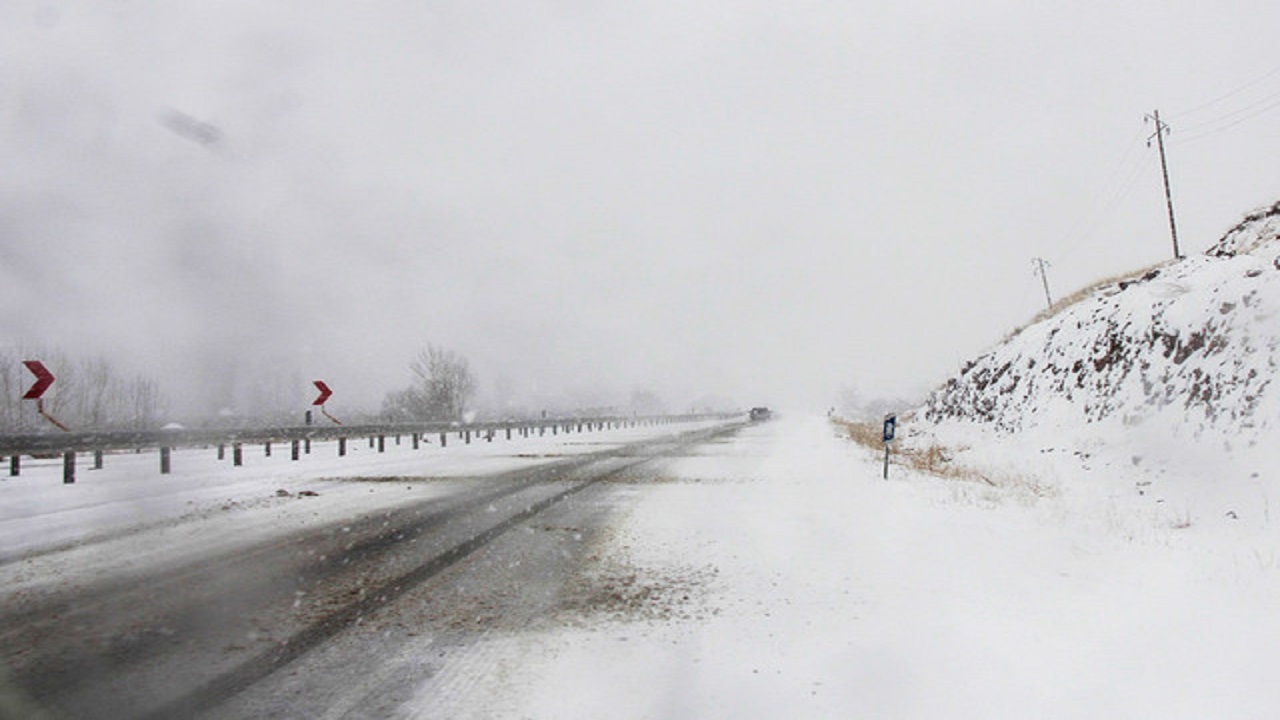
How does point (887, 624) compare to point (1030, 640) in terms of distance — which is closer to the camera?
point (1030, 640)

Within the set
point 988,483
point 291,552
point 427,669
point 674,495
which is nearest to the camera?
point 427,669

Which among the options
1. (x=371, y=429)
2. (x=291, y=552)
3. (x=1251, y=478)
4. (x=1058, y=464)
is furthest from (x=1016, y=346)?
(x=291, y=552)

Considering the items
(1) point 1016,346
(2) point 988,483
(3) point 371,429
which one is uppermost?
(1) point 1016,346

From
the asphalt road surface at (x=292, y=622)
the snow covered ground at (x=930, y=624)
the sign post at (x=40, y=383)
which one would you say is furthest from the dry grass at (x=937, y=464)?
the sign post at (x=40, y=383)

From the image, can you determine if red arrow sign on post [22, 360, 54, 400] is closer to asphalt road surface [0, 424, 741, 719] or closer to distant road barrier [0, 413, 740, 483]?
distant road barrier [0, 413, 740, 483]

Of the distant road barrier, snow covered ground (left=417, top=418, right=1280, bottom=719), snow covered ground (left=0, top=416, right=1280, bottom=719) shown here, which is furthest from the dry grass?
the distant road barrier

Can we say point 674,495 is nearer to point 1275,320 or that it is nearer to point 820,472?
point 820,472

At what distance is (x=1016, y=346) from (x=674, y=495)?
1597 cm

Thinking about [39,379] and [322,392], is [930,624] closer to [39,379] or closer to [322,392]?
[39,379]

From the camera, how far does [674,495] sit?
10672mm

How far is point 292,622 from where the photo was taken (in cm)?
439

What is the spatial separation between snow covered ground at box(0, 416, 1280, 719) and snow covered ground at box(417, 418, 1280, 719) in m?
0.02

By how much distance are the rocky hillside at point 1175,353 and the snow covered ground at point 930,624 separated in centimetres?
218

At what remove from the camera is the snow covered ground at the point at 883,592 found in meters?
3.32
